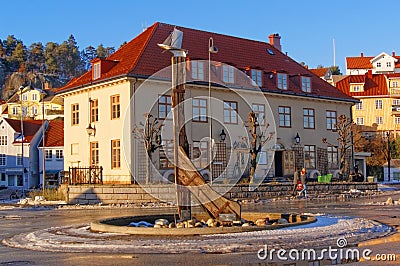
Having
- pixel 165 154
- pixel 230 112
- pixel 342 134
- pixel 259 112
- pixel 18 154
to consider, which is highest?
pixel 259 112

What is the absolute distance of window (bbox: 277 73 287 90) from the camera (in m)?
47.8

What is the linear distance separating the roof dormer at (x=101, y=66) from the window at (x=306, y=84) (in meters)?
16.0

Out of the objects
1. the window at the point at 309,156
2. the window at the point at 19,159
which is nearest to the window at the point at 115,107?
the window at the point at 309,156

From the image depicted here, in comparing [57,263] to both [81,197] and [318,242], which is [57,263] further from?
[81,197]

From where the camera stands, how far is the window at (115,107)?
130ft

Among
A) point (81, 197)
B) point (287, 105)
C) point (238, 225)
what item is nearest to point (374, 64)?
point (287, 105)

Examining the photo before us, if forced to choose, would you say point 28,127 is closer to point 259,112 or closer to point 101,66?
point 101,66

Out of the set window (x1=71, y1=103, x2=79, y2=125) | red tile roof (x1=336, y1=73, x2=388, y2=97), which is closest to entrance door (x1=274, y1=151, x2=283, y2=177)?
window (x1=71, y1=103, x2=79, y2=125)

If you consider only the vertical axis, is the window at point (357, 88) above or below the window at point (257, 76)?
above

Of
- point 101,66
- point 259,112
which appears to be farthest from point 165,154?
point 259,112

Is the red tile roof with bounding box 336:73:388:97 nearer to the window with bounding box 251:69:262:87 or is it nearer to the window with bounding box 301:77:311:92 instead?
the window with bounding box 301:77:311:92

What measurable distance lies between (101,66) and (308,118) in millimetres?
17868

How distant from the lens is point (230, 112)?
44219 millimetres

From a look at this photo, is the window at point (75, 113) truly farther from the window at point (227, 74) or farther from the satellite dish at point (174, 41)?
the satellite dish at point (174, 41)
